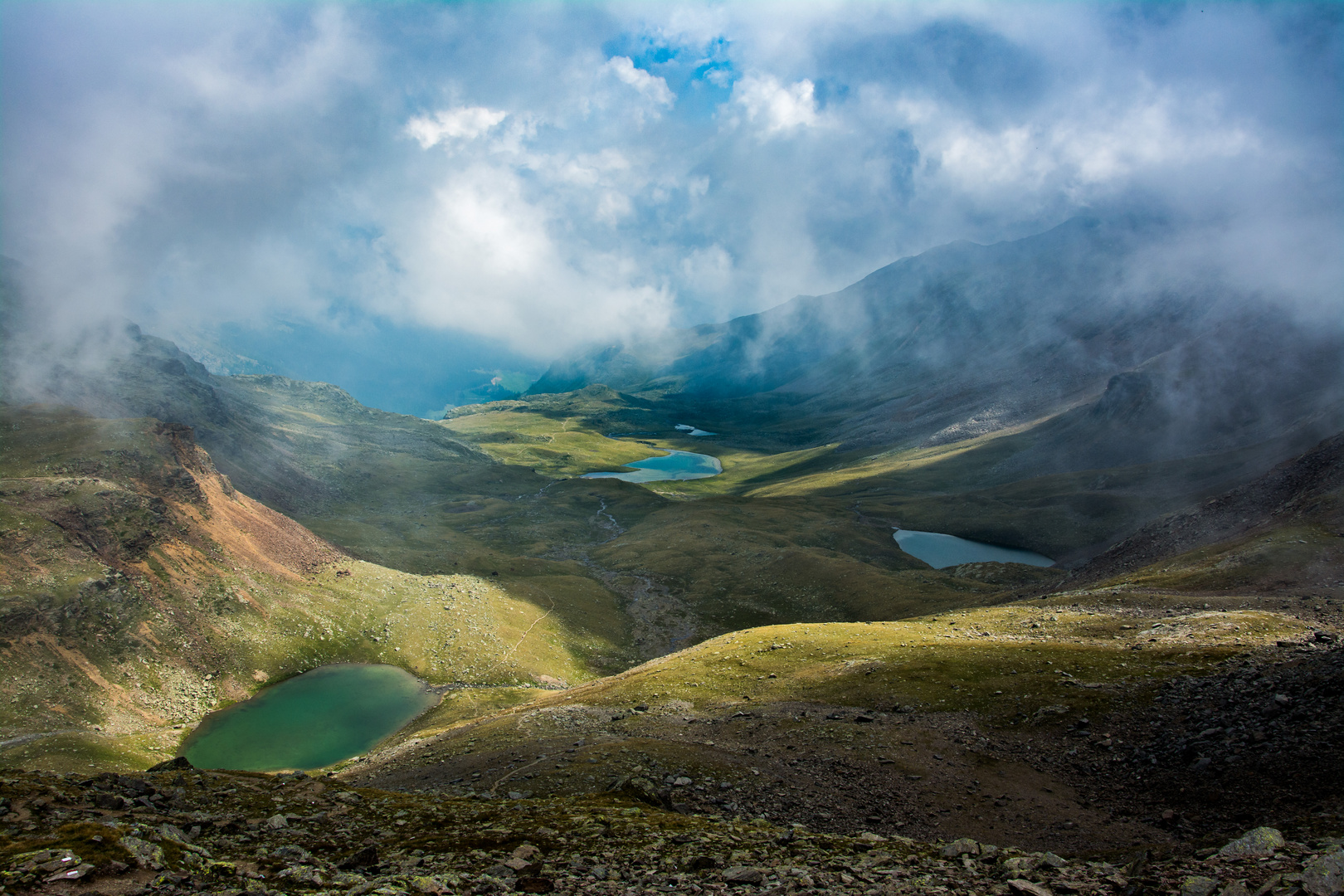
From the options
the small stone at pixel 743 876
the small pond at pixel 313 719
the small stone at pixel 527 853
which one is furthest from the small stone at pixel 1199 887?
the small pond at pixel 313 719

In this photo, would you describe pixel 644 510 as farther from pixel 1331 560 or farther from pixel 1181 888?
pixel 1181 888

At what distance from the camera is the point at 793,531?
15675 cm

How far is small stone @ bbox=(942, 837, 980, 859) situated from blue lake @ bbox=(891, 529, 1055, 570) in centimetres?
13471

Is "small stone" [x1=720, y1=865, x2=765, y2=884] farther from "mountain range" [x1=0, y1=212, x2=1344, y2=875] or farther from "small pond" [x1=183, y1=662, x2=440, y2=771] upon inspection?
"small pond" [x1=183, y1=662, x2=440, y2=771]

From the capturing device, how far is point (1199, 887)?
13.0 meters

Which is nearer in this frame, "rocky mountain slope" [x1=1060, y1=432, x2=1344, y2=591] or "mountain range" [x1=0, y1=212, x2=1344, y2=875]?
"mountain range" [x1=0, y1=212, x2=1344, y2=875]

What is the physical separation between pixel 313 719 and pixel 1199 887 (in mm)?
70617

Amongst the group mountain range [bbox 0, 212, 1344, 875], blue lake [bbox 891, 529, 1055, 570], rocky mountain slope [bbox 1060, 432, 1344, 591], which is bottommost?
blue lake [bbox 891, 529, 1055, 570]

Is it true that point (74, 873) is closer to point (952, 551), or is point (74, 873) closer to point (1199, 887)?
point (1199, 887)

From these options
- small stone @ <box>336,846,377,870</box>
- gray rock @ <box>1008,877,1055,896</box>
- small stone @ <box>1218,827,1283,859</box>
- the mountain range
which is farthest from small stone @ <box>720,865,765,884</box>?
small stone @ <box>1218,827,1283,859</box>

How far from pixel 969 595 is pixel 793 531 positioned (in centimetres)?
6839

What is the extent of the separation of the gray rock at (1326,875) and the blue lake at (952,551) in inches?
5456

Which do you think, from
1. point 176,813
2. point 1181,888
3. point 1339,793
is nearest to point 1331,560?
point 1339,793

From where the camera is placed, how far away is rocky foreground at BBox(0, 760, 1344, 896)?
13891mm
